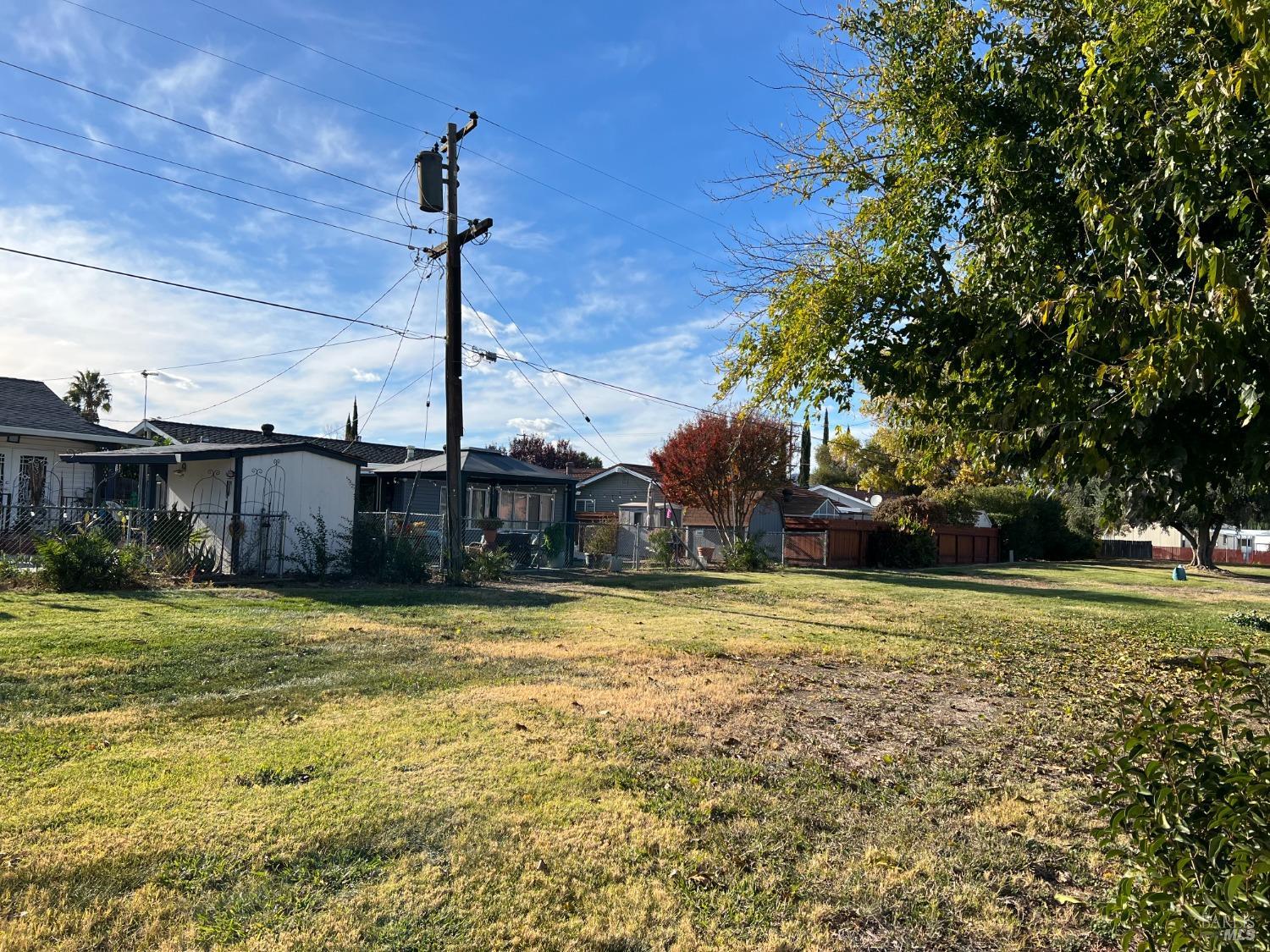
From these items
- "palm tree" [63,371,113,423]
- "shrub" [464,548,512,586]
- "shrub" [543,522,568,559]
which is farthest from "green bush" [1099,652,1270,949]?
"palm tree" [63,371,113,423]

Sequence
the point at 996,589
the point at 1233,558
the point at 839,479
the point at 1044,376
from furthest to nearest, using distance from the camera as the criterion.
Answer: the point at 839,479
the point at 1233,558
the point at 996,589
the point at 1044,376

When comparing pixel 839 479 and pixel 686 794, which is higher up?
pixel 839 479

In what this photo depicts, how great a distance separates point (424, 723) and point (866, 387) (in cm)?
386

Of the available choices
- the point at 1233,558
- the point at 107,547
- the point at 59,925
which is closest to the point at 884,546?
the point at 107,547

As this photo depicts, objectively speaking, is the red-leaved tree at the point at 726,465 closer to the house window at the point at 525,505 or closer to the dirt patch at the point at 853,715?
the house window at the point at 525,505

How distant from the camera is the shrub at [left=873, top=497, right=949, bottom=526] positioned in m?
31.7

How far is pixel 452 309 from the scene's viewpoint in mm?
16297

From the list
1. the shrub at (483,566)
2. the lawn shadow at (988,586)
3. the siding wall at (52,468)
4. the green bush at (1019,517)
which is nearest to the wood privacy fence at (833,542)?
the lawn shadow at (988,586)

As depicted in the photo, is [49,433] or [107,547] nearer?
[107,547]

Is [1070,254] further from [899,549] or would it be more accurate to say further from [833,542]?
[899,549]

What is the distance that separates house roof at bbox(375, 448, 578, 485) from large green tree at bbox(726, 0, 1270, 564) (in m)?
15.8

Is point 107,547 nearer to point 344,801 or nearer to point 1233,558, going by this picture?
point 344,801

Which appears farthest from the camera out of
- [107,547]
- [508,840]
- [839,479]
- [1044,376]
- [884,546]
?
[839,479]

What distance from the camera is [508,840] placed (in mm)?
3793
